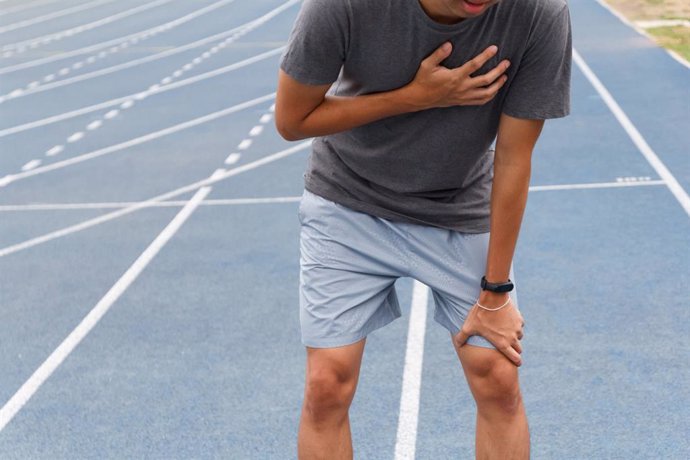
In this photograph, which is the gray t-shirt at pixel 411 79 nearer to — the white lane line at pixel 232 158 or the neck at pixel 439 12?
the neck at pixel 439 12

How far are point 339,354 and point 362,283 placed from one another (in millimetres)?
199

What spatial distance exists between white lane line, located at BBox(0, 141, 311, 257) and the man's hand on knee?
4769mm

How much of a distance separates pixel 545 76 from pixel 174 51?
1383 cm

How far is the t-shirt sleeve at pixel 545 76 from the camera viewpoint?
264 centimetres

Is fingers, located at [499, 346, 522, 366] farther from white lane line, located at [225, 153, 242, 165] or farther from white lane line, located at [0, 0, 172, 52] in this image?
white lane line, located at [0, 0, 172, 52]

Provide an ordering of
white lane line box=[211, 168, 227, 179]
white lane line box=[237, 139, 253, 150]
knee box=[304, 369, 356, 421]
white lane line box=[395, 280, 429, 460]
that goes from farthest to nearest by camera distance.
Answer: white lane line box=[237, 139, 253, 150] → white lane line box=[211, 168, 227, 179] → white lane line box=[395, 280, 429, 460] → knee box=[304, 369, 356, 421]

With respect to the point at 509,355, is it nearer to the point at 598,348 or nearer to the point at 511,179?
the point at 511,179

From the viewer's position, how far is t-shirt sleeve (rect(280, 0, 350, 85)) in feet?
8.38

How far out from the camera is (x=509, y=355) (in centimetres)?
291

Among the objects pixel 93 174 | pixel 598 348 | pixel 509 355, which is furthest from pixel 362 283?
pixel 93 174

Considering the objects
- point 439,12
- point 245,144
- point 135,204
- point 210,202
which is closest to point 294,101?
A: point 439,12

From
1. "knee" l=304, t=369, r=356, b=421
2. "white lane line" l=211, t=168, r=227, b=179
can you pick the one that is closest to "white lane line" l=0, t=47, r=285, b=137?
"white lane line" l=211, t=168, r=227, b=179

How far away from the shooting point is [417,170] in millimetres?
2875

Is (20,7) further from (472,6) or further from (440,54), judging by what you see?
(472,6)
